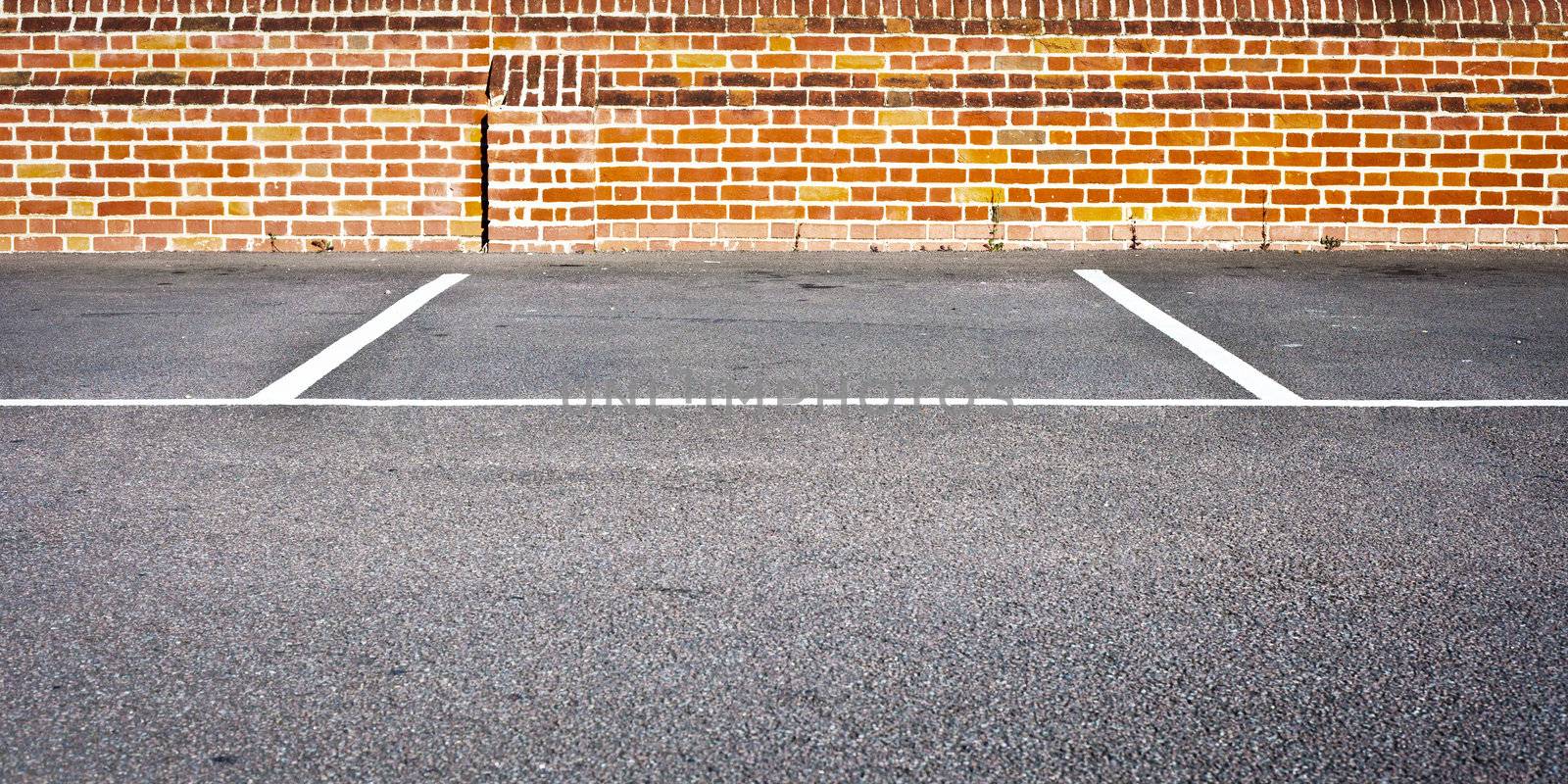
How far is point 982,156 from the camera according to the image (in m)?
13.0

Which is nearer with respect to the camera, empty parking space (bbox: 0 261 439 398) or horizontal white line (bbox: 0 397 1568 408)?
horizontal white line (bbox: 0 397 1568 408)

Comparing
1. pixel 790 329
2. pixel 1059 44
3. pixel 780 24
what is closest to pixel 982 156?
pixel 1059 44

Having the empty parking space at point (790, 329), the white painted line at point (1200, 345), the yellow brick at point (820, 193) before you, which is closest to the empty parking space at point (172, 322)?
the empty parking space at point (790, 329)

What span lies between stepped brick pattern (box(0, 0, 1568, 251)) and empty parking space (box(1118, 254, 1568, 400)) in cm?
108

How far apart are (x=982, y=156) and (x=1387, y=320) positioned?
446cm

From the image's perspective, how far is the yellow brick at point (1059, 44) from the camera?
43.0ft

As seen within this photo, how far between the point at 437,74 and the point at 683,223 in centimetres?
211

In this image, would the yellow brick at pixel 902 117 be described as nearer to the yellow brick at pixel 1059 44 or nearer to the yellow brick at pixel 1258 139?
the yellow brick at pixel 1059 44

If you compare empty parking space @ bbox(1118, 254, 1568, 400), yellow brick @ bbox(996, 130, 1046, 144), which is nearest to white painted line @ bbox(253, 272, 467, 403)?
empty parking space @ bbox(1118, 254, 1568, 400)

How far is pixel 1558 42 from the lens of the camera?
43.7 feet

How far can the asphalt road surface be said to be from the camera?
3.17 metres

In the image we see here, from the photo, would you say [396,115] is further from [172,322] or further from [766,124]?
[172,322]

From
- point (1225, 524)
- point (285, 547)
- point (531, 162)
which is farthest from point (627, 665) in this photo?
point (531, 162)

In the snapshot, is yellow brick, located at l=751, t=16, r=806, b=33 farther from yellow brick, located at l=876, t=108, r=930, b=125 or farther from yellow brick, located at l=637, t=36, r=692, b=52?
yellow brick, located at l=876, t=108, r=930, b=125
